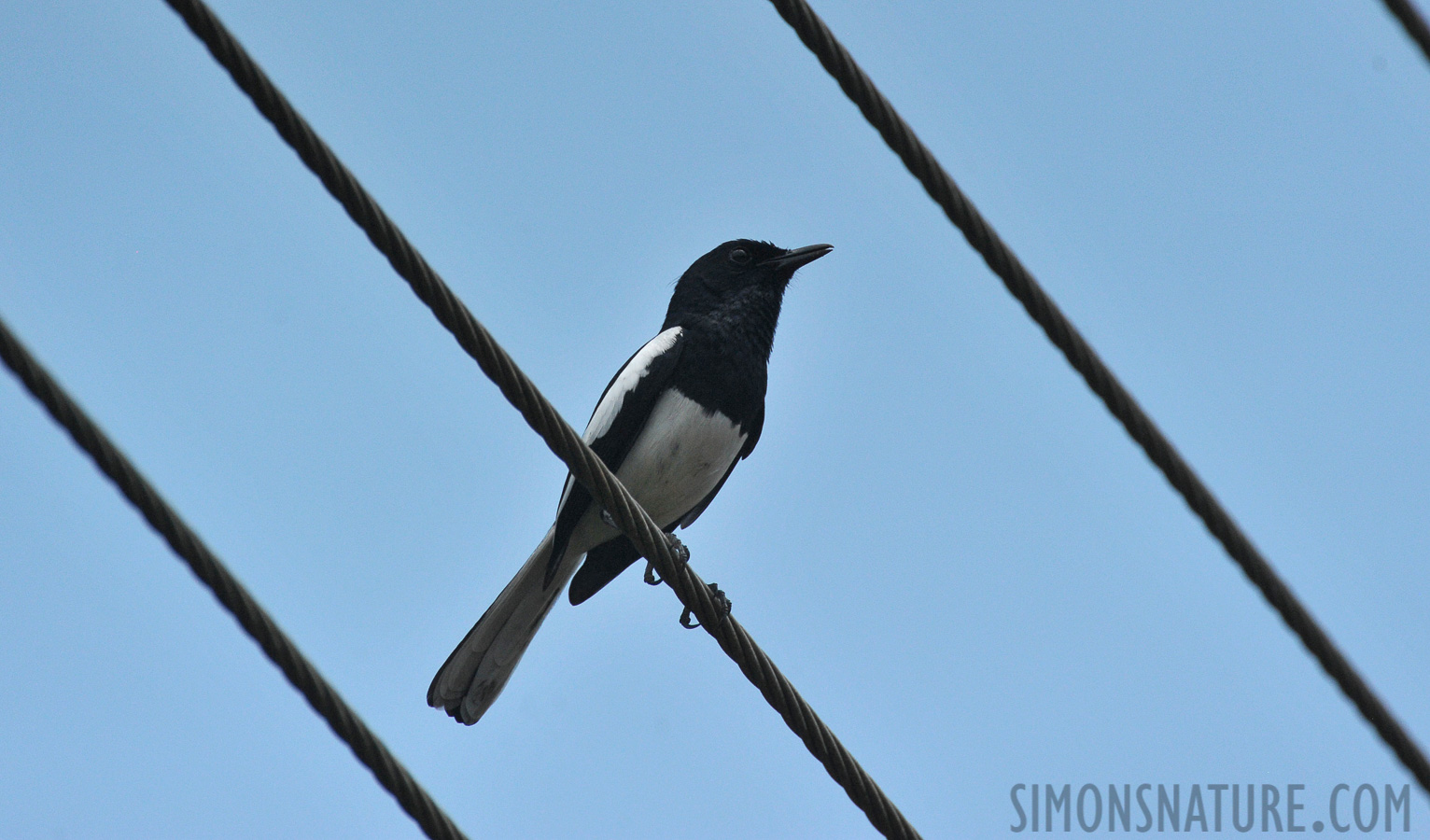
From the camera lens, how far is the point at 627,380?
188 inches

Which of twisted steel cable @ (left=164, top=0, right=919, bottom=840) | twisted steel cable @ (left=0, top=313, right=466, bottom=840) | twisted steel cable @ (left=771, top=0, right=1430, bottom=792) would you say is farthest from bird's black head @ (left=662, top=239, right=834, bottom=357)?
twisted steel cable @ (left=0, top=313, right=466, bottom=840)

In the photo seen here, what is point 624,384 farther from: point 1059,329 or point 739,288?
point 1059,329

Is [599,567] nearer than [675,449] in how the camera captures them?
No

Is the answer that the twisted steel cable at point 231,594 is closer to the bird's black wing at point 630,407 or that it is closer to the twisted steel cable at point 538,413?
the twisted steel cable at point 538,413

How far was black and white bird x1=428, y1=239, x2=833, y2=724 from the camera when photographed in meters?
4.46

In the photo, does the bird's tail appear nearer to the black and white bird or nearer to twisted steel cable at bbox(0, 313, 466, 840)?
the black and white bird

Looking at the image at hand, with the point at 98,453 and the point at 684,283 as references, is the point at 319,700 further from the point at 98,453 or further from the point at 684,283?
the point at 684,283

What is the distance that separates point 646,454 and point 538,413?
7.57 ft

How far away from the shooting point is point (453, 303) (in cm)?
215

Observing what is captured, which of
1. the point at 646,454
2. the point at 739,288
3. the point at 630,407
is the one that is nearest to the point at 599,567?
the point at 646,454

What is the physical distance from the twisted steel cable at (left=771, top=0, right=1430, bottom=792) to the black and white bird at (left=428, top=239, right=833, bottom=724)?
2.40 metres

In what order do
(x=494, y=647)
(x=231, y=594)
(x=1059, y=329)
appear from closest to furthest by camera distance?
1. (x=231, y=594)
2. (x=1059, y=329)
3. (x=494, y=647)

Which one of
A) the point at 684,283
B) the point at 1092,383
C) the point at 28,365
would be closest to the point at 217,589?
the point at 28,365

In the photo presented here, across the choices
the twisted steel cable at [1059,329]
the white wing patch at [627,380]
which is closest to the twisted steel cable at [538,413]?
the twisted steel cable at [1059,329]
